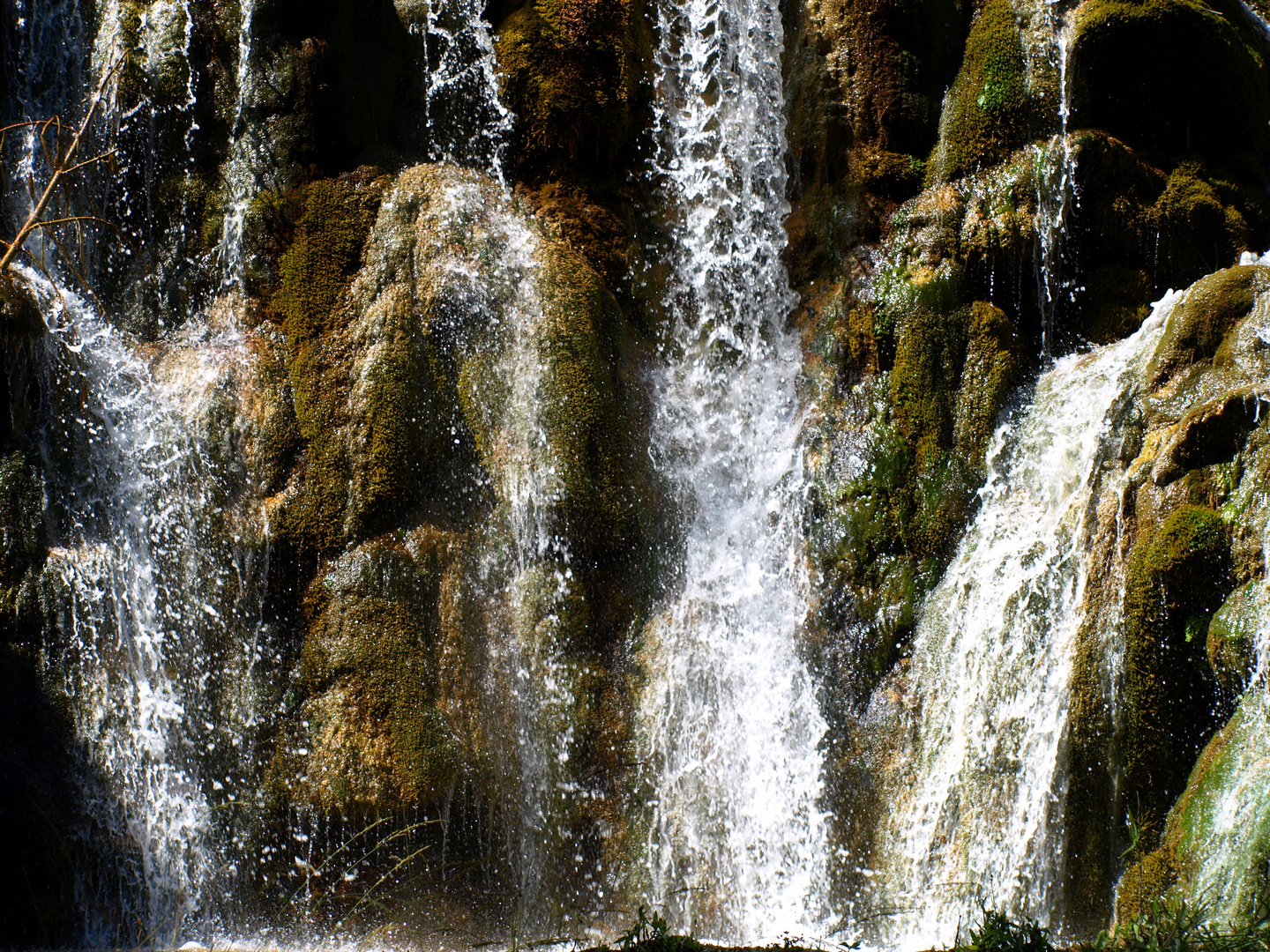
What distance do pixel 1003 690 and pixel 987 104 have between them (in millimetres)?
3736

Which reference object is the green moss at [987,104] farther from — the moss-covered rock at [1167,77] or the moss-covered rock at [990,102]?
the moss-covered rock at [1167,77]

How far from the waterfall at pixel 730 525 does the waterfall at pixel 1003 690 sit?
0.51 meters

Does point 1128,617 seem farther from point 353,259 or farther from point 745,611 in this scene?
point 353,259

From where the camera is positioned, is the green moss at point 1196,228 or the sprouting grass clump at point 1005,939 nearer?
the sprouting grass clump at point 1005,939

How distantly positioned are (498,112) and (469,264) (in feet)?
4.05

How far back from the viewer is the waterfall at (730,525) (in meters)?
5.64

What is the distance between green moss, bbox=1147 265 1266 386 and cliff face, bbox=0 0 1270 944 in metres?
0.02

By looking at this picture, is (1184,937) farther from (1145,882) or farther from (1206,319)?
(1206,319)

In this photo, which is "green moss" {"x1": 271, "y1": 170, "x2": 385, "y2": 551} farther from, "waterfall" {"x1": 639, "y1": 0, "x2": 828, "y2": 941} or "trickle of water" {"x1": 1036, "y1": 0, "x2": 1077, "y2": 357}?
"trickle of water" {"x1": 1036, "y1": 0, "x2": 1077, "y2": 357}

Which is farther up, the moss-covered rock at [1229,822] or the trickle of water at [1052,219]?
the trickle of water at [1052,219]

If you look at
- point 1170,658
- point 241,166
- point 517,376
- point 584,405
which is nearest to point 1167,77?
point 1170,658

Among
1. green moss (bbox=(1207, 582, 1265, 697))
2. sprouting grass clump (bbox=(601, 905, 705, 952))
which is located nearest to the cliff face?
green moss (bbox=(1207, 582, 1265, 697))

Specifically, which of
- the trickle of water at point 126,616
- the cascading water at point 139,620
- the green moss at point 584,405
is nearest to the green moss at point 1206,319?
the green moss at point 584,405

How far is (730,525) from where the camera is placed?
21.3 feet
